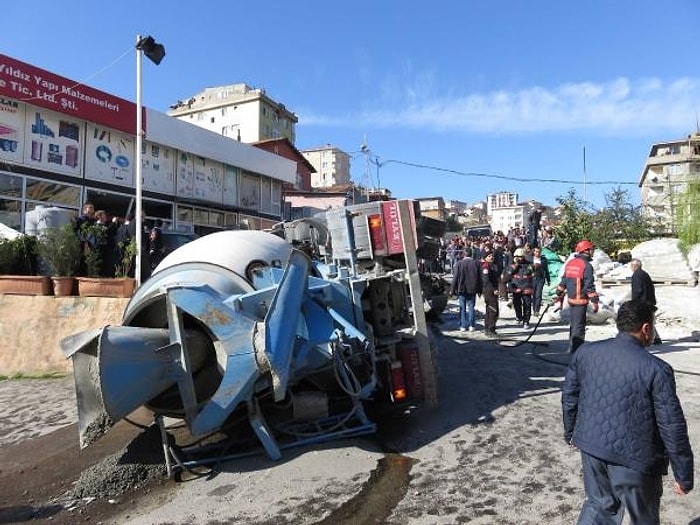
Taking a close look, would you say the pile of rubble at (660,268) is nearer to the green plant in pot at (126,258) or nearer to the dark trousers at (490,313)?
the dark trousers at (490,313)

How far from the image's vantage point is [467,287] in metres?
10.8

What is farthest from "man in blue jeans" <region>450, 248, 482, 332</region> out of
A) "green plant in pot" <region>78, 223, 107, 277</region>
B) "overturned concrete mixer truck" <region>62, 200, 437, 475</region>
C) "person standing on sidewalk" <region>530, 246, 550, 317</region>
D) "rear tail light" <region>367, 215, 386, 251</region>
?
"green plant in pot" <region>78, 223, 107, 277</region>

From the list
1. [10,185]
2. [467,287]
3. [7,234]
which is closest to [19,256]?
[7,234]

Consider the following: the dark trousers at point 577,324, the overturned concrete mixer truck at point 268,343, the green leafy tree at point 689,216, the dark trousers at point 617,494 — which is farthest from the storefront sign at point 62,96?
the green leafy tree at point 689,216

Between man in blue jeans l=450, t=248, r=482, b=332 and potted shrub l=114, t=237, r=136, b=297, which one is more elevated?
potted shrub l=114, t=237, r=136, b=297

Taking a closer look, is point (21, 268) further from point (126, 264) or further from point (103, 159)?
point (103, 159)

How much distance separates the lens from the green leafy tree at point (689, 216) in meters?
15.8

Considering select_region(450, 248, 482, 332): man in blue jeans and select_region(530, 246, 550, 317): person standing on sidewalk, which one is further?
select_region(530, 246, 550, 317): person standing on sidewalk

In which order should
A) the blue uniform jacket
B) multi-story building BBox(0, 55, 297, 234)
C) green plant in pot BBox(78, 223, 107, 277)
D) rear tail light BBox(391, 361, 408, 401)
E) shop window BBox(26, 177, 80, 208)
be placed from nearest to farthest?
the blue uniform jacket
rear tail light BBox(391, 361, 408, 401)
green plant in pot BBox(78, 223, 107, 277)
multi-story building BBox(0, 55, 297, 234)
shop window BBox(26, 177, 80, 208)

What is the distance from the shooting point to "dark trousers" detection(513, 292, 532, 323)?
1177cm

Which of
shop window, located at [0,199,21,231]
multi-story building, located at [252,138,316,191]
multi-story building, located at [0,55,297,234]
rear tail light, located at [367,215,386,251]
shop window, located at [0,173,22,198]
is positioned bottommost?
rear tail light, located at [367,215,386,251]

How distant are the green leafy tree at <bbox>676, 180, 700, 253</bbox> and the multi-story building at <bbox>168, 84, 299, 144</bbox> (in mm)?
51053

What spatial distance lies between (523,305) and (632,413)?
9466mm

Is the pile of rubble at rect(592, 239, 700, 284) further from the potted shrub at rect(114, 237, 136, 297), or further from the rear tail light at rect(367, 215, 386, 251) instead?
the potted shrub at rect(114, 237, 136, 297)
